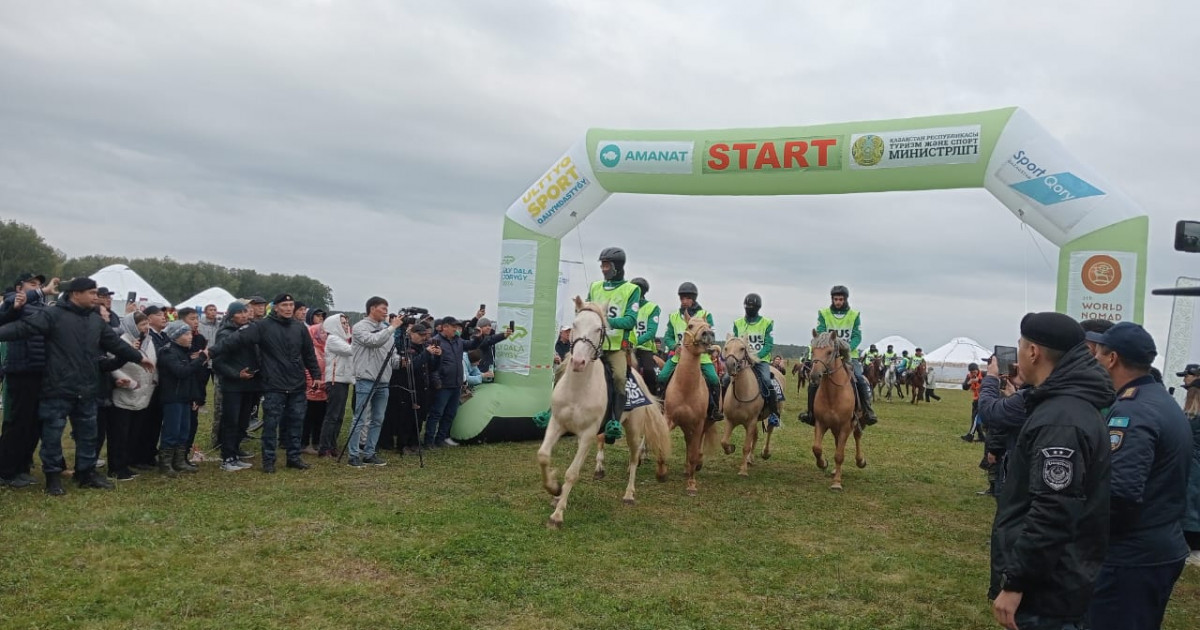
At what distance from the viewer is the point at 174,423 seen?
9.05 meters

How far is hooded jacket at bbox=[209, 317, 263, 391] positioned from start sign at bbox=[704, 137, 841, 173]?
6.95m

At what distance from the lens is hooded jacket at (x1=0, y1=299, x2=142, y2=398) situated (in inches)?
295

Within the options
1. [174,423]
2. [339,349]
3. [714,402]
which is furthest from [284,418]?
[714,402]

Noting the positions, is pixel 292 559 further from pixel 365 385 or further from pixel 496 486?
pixel 365 385

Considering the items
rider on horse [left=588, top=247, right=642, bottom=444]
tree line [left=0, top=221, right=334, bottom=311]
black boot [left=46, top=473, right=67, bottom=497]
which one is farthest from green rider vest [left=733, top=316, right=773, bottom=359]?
tree line [left=0, top=221, right=334, bottom=311]

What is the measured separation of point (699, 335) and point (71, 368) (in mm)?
6705

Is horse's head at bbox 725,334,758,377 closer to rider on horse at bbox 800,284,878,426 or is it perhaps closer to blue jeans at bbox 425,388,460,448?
rider on horse at bbox 800,284,878,426

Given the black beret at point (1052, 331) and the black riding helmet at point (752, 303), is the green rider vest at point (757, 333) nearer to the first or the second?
the black riding helmet at point (752, 303)

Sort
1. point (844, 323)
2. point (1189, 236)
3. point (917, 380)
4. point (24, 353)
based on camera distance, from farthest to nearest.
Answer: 1. point (917, 380)
2. point (844, 323)
3. point (24, 353)
4. point (1189, 236)

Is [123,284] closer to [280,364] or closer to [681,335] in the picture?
[280,364]

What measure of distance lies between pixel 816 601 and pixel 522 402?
7775 millimetres

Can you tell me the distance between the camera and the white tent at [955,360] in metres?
45.9

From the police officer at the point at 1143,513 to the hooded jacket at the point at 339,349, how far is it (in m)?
8.92

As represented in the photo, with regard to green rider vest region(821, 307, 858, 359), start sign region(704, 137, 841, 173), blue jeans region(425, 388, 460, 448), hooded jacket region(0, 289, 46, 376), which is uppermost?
start sign region(704, 137, 841, 173)
